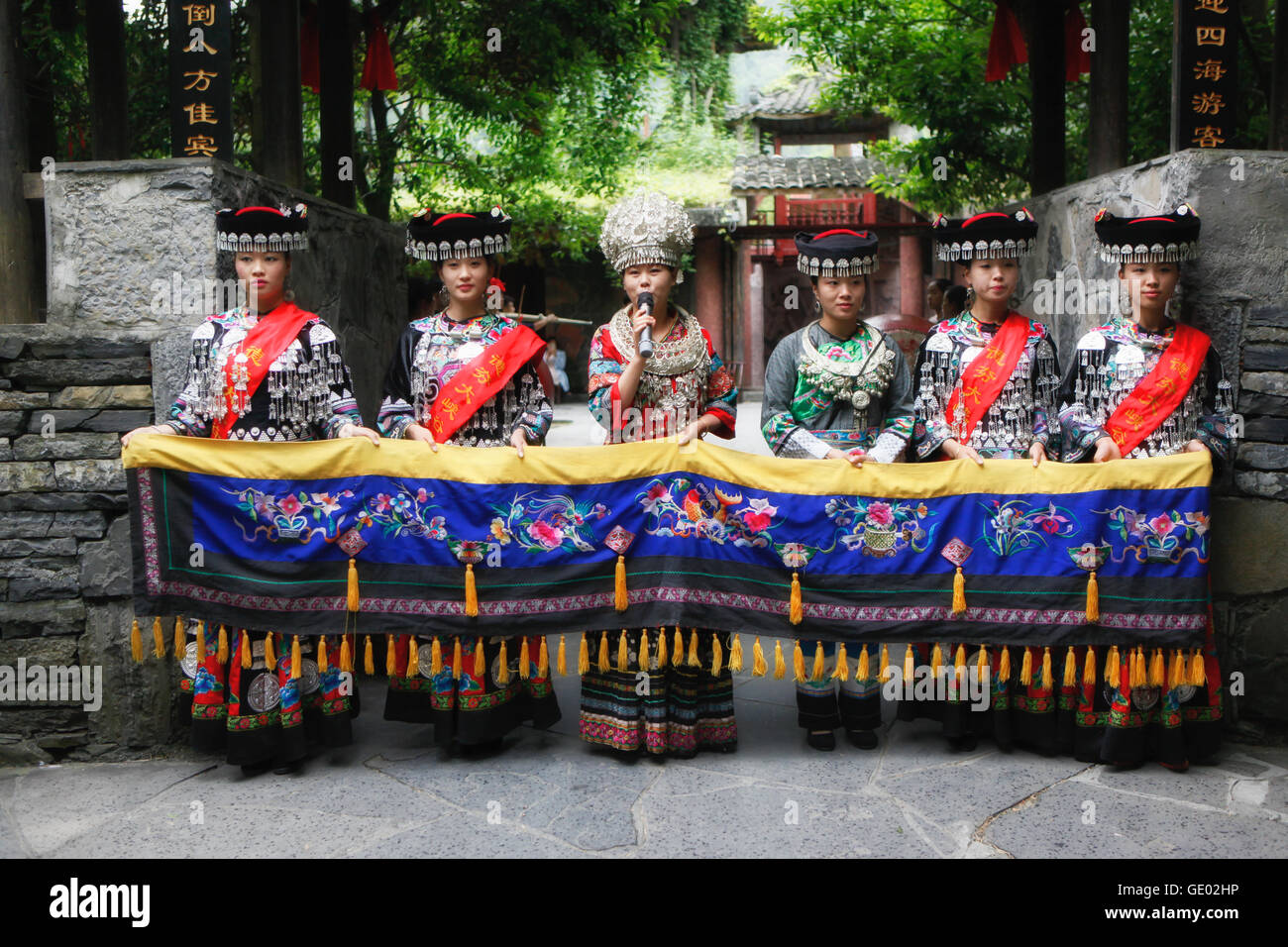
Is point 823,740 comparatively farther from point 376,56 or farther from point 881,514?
point 376,56

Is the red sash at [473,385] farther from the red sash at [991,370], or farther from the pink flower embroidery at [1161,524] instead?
the pink flower embroidery at [1161,524]

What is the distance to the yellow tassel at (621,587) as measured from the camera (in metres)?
3.69

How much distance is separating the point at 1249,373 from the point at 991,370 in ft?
3.39

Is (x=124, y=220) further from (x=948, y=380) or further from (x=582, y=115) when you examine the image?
(x=582, y=115)

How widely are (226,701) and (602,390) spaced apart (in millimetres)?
1726

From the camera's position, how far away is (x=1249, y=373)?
4109 mm

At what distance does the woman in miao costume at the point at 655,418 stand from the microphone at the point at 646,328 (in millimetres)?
18

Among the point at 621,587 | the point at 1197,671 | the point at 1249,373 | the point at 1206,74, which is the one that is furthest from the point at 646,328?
the point at 1206,74

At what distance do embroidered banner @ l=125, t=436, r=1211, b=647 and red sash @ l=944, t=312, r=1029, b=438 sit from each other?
12.6 inches

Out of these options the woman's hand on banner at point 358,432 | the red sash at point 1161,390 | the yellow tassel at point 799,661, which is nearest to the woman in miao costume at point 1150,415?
the red sash at point 1161,390

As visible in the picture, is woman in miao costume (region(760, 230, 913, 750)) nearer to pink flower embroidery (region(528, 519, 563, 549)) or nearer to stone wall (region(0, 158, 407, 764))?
pink flower embroidery (region(528, 519, 563, 549))

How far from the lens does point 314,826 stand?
337 centimetres

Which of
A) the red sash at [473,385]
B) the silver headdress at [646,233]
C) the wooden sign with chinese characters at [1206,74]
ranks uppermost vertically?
the wooden sign with chinese characters at [1206,74]

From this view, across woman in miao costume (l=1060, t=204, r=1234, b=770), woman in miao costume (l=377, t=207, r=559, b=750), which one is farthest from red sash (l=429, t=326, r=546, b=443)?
woman in miao costume (l=1060, t=204, r=1234, b=770)
